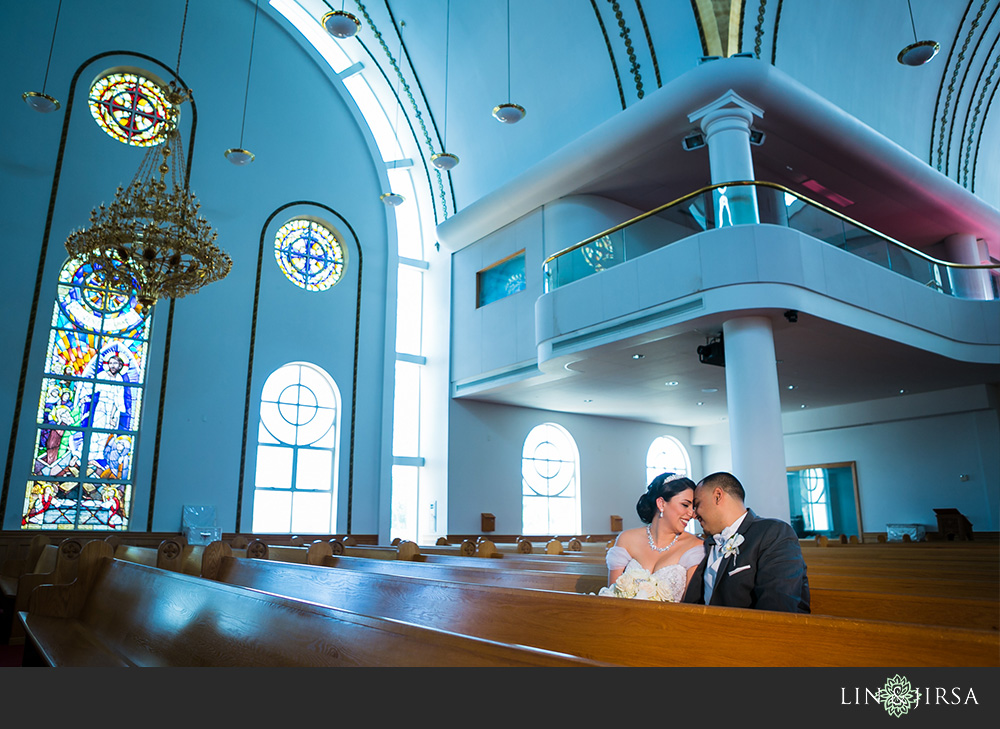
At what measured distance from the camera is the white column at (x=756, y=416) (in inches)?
279

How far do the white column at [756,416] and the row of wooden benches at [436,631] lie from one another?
4150 mm

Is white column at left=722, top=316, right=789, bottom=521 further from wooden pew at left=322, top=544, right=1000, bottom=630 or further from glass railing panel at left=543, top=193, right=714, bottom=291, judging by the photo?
wooden pew at left=322, top=544, right=1000, bottom=630

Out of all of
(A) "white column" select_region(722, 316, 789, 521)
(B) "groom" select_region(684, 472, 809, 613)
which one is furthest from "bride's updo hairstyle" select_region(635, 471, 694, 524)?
(A) "white column" select_region(722, 316, 789, 521)

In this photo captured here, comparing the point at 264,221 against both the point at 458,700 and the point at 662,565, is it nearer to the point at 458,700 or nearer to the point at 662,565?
the point at 662,565

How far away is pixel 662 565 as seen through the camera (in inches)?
111

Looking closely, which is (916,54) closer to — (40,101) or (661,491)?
(661,491)

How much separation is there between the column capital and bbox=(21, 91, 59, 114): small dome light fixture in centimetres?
775

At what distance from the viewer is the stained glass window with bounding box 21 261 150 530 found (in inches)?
354

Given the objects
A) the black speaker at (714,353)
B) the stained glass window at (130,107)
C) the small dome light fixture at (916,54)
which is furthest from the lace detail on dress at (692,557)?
the stained glass window at (130,107)

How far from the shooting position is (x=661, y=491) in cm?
288

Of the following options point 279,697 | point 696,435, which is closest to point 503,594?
point 279,697

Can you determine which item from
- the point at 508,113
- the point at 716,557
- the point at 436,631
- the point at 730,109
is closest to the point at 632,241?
the point at 730,109

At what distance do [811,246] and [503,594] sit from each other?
6.64m

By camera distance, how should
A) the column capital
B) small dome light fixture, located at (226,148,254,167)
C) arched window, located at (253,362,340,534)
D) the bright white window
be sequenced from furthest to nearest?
the bright white window → arched window, located at (253,362,340,534) → small dome light fixture, located at (226,148,254,167) → the column capital
